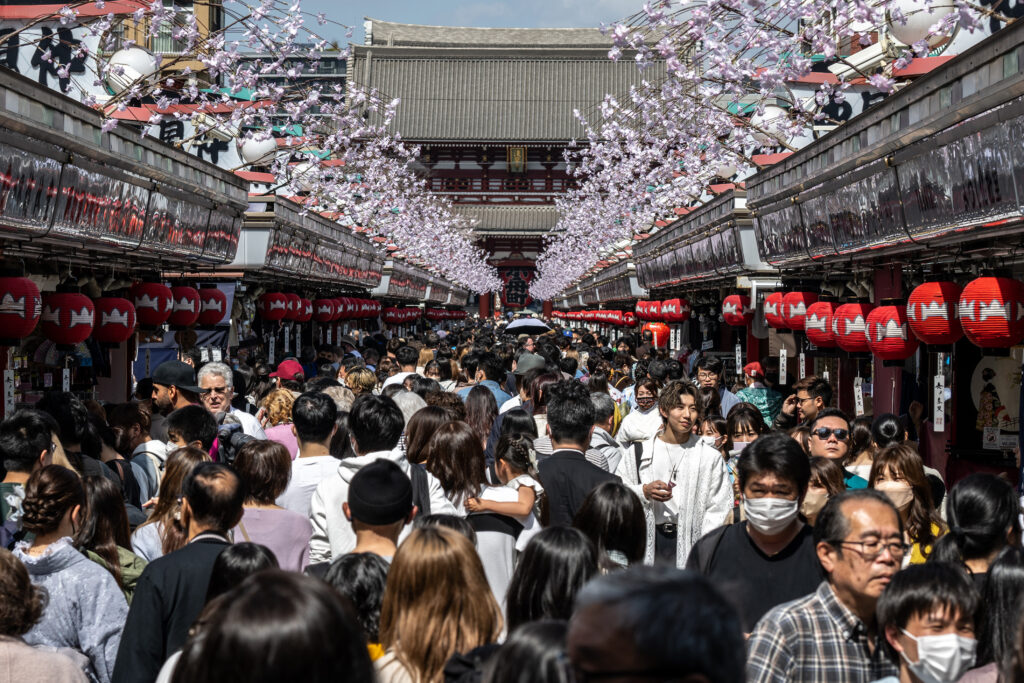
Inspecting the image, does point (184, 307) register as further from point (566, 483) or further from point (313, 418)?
point (566, 483)

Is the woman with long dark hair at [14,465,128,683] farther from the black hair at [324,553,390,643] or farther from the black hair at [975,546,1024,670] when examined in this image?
the black hair at [975,546,1024,670]

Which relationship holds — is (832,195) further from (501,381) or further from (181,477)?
(181,477)

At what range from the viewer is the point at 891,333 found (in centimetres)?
916

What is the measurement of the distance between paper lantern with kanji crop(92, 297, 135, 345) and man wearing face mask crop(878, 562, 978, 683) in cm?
874

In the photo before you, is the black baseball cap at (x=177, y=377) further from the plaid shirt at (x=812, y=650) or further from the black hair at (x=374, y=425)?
the plaid shirt at (x=812, y=650)

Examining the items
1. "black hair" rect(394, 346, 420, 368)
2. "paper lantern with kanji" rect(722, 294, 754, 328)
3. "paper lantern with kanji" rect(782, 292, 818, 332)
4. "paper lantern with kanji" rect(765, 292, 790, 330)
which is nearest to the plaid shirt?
"paper lantern with kanji" rect(782, 292, 818, 332)

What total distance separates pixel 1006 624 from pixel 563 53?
53936mm

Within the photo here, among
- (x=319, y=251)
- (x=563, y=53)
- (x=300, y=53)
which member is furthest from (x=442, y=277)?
(x=300, y=53)

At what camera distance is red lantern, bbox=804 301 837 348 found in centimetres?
1108

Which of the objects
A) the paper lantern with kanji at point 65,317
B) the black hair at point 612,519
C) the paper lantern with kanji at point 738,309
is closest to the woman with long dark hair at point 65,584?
the black hair at point 612,519

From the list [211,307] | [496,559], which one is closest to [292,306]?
[211,307]

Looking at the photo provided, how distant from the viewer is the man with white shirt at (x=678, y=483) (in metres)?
6.21

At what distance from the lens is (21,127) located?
26.2 feet

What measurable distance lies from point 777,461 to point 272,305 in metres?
15.2
